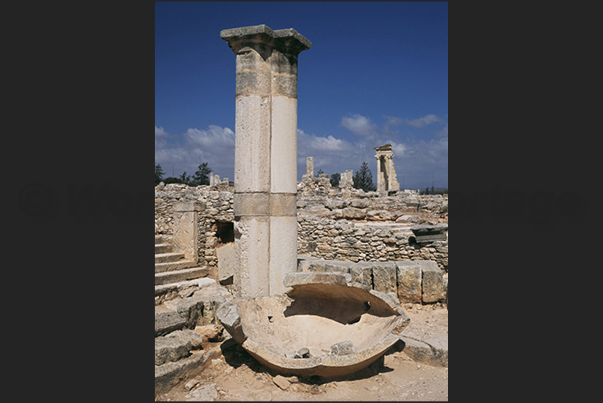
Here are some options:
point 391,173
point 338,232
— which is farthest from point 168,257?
point 391,173

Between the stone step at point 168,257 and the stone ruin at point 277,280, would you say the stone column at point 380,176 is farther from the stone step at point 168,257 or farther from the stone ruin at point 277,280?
the stone ruin at point 277,280

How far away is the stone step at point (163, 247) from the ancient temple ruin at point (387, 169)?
68.6 feet

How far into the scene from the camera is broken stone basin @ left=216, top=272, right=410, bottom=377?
12.7 feet

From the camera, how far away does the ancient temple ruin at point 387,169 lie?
95.2ft

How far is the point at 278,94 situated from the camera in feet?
17.4

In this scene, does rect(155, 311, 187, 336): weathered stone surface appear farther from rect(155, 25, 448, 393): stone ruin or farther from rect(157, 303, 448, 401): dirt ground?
rect(157, 303, 448, 401): dirt ground

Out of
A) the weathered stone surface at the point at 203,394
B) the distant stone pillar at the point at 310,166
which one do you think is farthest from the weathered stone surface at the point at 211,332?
the distant stone pillar at the point at 310,166

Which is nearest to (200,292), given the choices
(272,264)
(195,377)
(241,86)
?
(272,264)

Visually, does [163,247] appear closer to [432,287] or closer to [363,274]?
[363,274]

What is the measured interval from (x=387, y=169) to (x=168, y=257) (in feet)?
73.2

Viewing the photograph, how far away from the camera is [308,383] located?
12.8 ft

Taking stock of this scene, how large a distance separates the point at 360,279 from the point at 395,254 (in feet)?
7.20

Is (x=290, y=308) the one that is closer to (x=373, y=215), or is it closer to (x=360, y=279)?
(x=360, y=279)

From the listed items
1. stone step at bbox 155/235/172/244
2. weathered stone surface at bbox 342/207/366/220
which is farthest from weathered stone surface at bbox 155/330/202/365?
weathered stone surface at bbox 342/207/366/220
